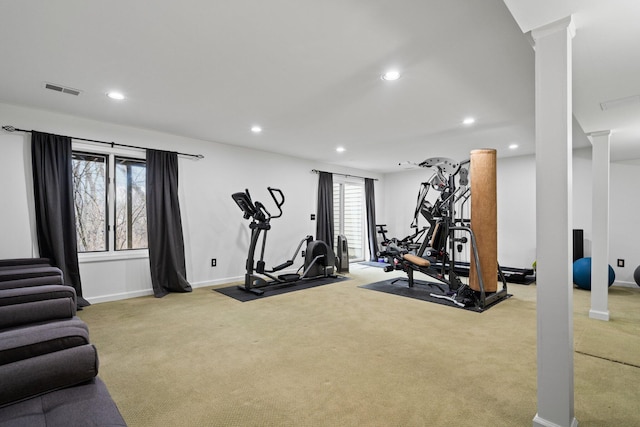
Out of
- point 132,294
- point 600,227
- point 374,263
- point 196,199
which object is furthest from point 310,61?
point 374,263

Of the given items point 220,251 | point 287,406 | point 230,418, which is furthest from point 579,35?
point 220,251

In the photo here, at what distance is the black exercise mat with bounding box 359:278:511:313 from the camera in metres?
4.13

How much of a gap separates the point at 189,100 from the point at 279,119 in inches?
42.8

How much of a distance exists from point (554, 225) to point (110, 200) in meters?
4.88

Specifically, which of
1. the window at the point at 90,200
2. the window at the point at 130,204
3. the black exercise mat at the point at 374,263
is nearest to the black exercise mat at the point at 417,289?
the black exercise mat at the point at 374,263

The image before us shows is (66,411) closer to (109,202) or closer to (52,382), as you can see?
(52,382)

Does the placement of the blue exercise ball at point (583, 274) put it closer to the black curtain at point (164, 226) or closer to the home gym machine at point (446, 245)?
the home gym machine at point (446, 245)

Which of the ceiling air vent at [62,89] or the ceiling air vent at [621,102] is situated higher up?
the ceiling air vent at [62,89]

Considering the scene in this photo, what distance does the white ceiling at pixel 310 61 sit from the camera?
1.83m

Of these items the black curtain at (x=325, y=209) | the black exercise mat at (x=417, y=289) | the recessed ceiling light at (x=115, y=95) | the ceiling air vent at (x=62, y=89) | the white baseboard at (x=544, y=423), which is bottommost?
the black exercise mat at (x=417, y=289)

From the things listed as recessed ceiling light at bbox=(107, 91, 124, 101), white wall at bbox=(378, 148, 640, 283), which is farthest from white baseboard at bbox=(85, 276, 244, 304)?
white wall at bbox=(378, 148, 640, 283)

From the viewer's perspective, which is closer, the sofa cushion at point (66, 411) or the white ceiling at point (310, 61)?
the sofa cushion at point (66, 411)

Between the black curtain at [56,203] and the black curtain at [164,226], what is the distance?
865mm

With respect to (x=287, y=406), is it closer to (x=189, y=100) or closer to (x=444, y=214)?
(x=189, y=100)
